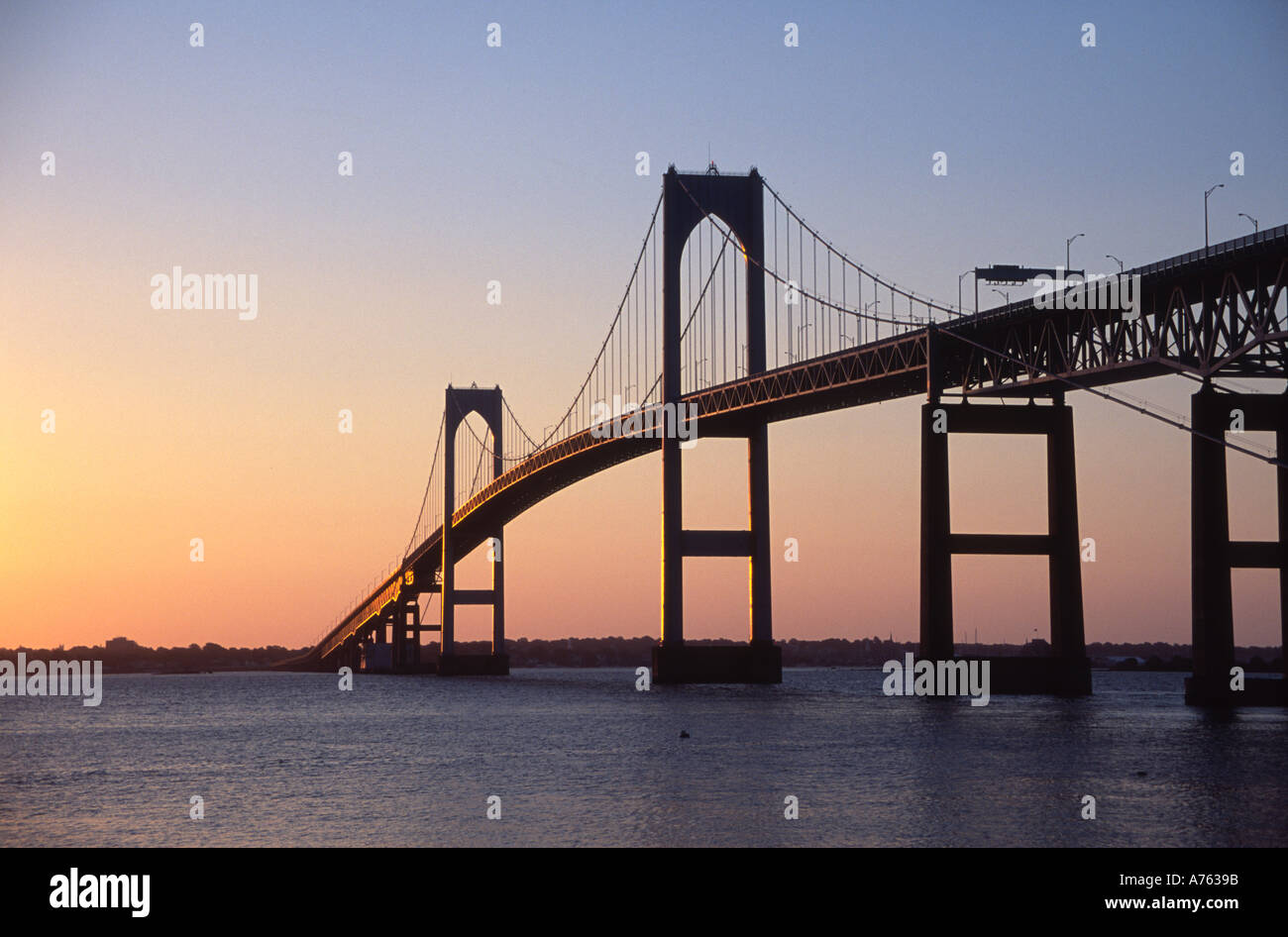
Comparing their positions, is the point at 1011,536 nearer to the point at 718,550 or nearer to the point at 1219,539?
the point at 1219,539

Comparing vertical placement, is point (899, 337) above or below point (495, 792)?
above

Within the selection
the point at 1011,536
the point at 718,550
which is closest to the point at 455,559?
the point at 718,550

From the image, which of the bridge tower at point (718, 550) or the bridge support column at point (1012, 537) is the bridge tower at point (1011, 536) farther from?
the bridge tower at point (718, 550)

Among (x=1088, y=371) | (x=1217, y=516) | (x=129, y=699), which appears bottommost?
(x=129, y=699)

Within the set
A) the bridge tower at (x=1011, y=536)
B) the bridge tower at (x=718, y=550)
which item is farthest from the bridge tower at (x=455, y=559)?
the bridge tower at (x=1011, y=536)

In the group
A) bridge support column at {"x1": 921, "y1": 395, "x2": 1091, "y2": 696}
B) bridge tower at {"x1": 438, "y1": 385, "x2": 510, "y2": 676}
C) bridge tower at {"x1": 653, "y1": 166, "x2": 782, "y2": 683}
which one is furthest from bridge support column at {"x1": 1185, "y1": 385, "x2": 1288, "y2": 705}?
bridge tower at {"x1": 438, "y1": 385, "x2": 510, "y2": 676}
